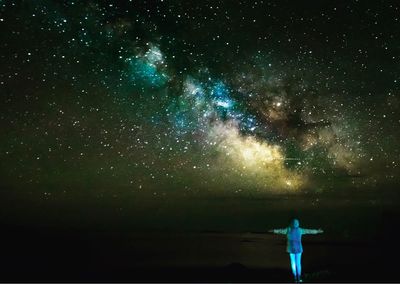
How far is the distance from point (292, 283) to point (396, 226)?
3582 cm

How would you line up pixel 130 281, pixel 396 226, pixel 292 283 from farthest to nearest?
pixel 396 226 < pixel 130 281 < pixel 292 283

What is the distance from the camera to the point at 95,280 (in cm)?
1555

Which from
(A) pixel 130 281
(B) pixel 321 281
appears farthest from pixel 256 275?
(A) pixel 130 281

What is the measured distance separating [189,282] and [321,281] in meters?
5.31

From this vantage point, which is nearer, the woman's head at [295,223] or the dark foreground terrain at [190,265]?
the woman's head at [295,223]

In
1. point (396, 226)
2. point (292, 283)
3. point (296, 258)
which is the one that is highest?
point (396, 226)

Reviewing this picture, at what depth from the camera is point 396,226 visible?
4006 cm

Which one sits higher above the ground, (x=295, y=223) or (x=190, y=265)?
(x=295, y=223)

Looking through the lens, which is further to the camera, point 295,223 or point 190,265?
point 190,265

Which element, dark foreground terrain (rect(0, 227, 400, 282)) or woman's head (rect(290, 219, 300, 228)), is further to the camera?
dark foreground terrain (rect(0, 227, 400, 282))

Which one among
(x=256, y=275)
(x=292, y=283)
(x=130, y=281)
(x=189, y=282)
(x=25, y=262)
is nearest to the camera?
(x=292, y=283)

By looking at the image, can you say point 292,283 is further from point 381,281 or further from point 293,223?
point 381,281

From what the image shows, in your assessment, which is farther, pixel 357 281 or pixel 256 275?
pixel 256 275

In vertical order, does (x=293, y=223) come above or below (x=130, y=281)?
above
